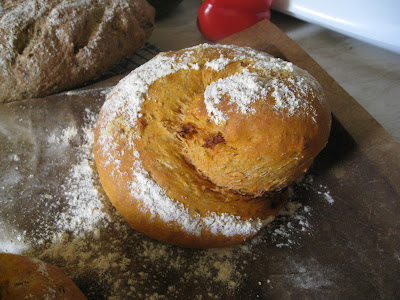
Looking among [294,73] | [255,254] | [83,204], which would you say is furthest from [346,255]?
[83,204]

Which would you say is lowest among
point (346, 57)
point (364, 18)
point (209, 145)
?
point (346, 57)

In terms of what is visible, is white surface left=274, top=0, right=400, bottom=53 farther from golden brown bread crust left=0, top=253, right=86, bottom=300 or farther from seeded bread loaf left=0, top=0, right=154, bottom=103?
golden brown bread crust left=0, top=253, right=86, bottom=300

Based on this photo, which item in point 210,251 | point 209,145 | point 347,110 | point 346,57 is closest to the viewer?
point 209,145

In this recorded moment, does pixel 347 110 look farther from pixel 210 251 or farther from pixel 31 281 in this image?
pixel 31 281

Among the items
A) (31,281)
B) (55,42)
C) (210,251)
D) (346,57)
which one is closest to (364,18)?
(346,57)

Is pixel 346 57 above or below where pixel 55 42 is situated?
below

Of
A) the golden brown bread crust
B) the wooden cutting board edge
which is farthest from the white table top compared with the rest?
the golden brown bread crust

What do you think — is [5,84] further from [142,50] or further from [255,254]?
[255,254]
